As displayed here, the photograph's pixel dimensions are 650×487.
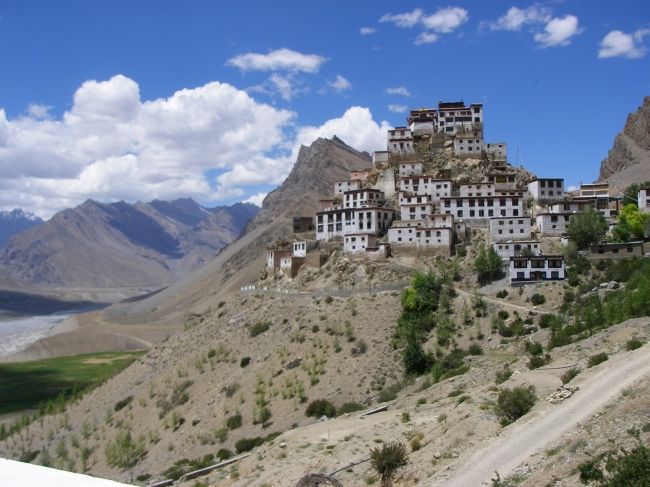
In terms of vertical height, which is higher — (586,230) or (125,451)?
(586,230)

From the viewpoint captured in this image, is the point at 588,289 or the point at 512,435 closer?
the point at 512,435

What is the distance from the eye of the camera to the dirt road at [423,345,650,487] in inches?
629

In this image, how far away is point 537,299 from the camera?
1843 inches

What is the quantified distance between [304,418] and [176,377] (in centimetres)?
1879

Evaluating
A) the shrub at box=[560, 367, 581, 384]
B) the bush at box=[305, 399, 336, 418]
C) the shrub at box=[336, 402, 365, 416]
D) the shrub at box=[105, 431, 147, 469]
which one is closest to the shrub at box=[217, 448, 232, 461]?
the bush at box=[305, 399, 336, 418]

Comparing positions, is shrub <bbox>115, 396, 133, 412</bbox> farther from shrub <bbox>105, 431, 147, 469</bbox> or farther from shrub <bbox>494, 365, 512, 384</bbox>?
shrub <bbox>494, 365, 512, 384</bbox>

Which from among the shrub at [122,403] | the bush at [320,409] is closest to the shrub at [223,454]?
the bush at [320,409]

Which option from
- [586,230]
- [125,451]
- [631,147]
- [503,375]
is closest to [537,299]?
[586,230]

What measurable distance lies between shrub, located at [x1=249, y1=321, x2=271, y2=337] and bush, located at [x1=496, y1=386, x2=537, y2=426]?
37354 millimetres

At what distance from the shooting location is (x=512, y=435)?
17.6 meters

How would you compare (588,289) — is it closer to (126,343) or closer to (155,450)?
(155,450)

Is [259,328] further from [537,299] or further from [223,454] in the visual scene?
[537,299]

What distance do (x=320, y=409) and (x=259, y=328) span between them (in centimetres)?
1670

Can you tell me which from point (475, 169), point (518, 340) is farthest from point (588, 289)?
point (475, 169)
